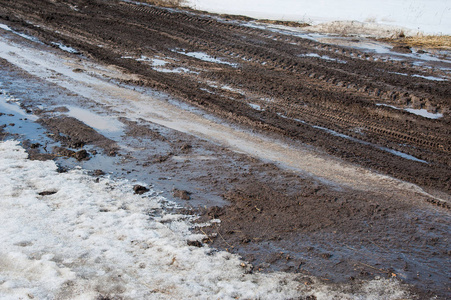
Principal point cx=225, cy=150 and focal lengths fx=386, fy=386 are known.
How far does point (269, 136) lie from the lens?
29.0 feet

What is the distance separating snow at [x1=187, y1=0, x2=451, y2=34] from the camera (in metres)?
26.1

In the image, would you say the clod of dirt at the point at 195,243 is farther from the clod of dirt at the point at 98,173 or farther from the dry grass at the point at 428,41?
the dry grass at the point at 428,41

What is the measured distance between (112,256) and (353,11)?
29957 millimetres

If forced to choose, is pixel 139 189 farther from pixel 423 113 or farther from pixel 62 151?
pixel 423 113

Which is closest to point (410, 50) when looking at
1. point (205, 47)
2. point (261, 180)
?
point (205, 47)

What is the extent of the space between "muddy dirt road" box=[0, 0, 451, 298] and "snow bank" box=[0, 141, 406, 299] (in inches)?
13.8

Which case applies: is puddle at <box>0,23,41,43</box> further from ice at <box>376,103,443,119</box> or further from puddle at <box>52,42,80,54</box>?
ice at <box>376,103,443,119</box>

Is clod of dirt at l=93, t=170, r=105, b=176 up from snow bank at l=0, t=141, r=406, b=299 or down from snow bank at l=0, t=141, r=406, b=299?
up

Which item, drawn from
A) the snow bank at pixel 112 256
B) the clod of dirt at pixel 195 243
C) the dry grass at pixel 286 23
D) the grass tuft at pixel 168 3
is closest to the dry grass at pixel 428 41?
the dry grass at pixel 286 23

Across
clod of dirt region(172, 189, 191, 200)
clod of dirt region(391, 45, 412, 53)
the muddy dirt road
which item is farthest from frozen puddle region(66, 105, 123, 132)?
clod of dirt region(391, 45, 412, 53)

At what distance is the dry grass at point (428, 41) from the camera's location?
19.7 meters

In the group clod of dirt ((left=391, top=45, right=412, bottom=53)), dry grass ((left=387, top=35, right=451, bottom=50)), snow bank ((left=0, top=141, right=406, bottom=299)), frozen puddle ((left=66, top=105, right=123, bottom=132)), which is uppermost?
dry grass ((left=387, top=35, right=451, bottom=50))

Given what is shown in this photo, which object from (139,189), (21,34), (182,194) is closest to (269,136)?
(182,194)

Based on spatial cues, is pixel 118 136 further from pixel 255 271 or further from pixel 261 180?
pixel 255 271
